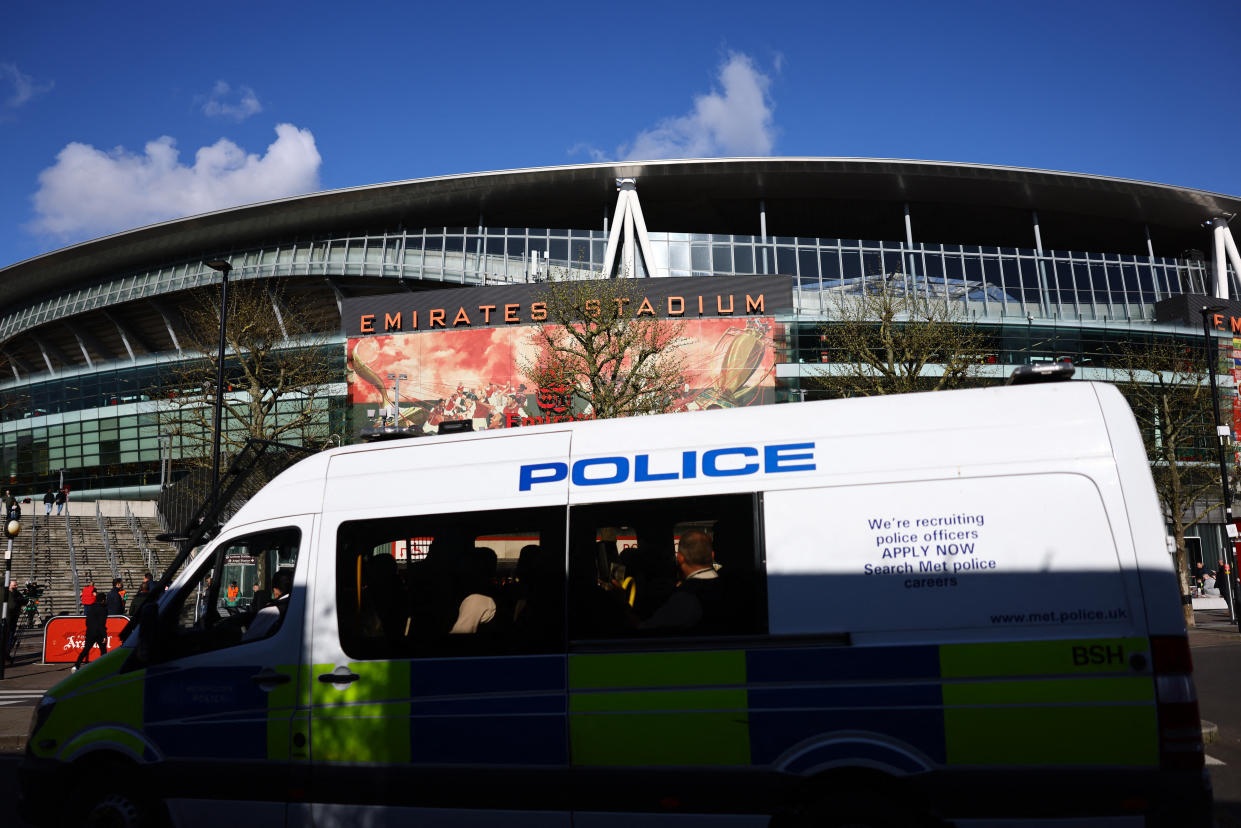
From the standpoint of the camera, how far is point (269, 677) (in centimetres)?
521

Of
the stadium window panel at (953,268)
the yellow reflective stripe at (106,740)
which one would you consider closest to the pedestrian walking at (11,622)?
the yellow reflective stripe at (106,740)

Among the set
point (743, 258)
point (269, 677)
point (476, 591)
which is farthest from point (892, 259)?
point (269, 677)

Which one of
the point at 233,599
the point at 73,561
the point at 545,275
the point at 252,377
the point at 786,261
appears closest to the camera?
the point at 233,599

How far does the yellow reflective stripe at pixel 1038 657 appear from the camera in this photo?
13.3 feet

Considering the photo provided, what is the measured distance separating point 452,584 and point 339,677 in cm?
85

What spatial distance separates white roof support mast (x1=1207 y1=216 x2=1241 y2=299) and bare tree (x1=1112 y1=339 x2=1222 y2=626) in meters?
18.4

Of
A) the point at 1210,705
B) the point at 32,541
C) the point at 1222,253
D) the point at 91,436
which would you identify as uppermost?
the point at 1222,253

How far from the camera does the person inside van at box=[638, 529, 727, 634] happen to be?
182 inches

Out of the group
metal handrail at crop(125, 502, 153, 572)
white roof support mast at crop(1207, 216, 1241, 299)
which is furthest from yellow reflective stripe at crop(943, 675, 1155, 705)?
white roof support mast at crop(1207, 216, 1241, 299)

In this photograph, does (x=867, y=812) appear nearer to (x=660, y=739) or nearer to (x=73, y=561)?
(x=660, y=739)

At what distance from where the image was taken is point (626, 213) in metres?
47.3

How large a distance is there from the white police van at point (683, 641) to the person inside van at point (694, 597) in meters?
0.01

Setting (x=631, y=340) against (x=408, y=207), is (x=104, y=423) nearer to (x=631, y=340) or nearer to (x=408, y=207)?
(x=408, y=207)

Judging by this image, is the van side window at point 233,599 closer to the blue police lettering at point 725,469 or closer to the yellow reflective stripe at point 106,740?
the yellow reflective stripe at point 106,740
